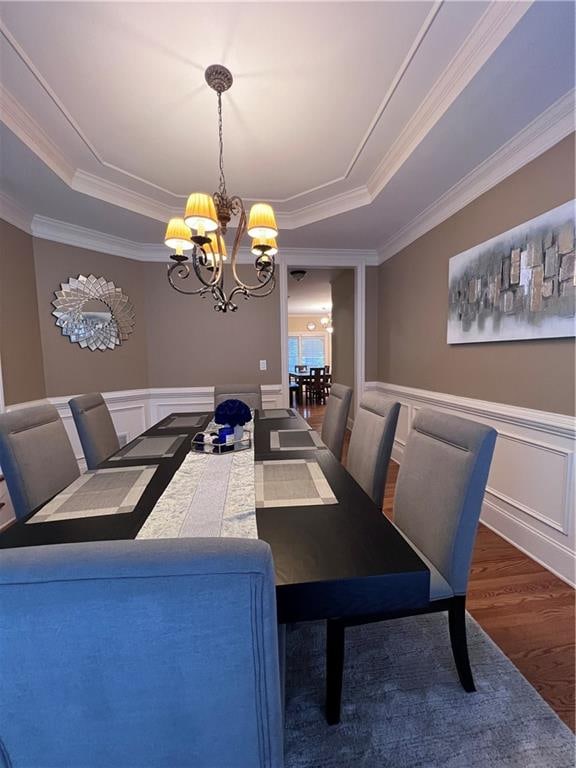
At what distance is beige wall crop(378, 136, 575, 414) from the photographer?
1.77 metres

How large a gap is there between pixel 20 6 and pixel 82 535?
205 cm

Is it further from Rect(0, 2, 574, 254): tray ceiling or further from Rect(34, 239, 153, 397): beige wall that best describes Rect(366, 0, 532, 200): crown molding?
Rect(34, 239, 153, 397): beige wall

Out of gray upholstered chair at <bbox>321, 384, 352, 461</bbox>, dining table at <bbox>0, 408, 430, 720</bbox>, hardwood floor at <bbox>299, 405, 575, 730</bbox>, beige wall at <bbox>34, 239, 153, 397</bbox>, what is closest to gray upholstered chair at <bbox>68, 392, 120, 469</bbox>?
dining table at <bbox>0, 408, 430, 720</bbox>

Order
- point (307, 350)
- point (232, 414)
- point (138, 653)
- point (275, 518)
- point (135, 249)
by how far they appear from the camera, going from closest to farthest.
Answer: point (138, 653)
point (275, 518)
point (232, 414)
point (135, 249)
point (307, 350)

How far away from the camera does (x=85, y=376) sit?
132 inches

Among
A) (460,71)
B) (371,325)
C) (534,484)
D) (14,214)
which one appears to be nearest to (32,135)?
(14,214)

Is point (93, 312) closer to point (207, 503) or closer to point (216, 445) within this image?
point (216, 445)

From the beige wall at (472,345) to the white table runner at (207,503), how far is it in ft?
5.61

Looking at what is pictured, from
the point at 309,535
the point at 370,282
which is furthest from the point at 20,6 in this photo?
the point at 370,282

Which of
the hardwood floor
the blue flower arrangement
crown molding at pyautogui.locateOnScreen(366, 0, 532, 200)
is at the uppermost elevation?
crown molding at pyautogui.locateOnScreen(366, 0, 532, 200)

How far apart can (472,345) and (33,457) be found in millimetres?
2732

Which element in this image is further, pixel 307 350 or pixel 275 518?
pixel 307 350

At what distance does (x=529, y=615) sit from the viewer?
1.55 meters

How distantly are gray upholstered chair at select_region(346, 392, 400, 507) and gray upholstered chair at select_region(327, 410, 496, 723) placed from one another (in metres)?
0.26
